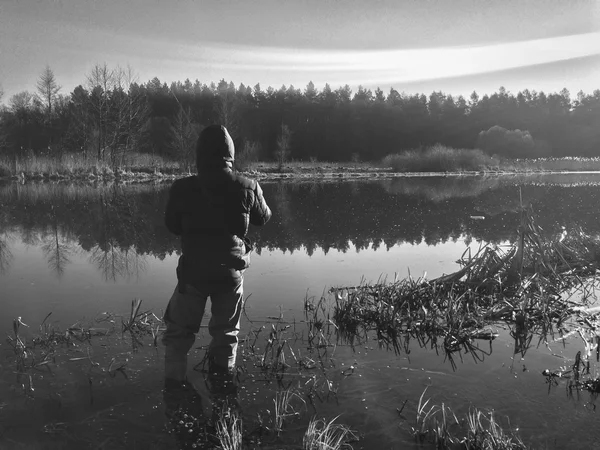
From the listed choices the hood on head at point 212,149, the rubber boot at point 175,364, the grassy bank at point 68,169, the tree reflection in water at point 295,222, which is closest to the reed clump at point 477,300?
the tree reflection in water at point 295,222

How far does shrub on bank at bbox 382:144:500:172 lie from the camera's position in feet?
144

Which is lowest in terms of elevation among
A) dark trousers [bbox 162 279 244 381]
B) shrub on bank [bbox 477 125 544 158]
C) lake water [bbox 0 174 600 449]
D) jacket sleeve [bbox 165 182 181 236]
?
lake water [bbox 0 174 600 449]

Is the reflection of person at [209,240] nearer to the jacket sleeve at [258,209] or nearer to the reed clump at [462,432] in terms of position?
the jacket sleeve at [258,209]

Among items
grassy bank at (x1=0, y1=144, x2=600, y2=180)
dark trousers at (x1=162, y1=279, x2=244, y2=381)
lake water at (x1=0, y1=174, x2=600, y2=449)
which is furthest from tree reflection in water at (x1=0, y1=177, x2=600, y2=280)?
grassy bank at (x1=0, y1=144, x2=600, y2=180)

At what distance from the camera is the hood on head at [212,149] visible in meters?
3.72

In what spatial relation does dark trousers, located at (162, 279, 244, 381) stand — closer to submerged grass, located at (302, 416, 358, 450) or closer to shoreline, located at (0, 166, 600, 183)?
submerged grass, located at (302, 416, 358, 450)

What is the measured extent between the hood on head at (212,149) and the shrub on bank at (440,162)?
4170 centimetres

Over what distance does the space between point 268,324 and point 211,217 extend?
192cm

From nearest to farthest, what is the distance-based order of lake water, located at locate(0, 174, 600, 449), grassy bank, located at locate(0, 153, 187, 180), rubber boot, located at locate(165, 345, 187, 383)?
1. lake water, located at locate(0, 174, 600, 449)
2. rubber boot, located at locate(165, 345, 187, 383)
3. grassy bank, located at locate(0, 153, 187, 180)

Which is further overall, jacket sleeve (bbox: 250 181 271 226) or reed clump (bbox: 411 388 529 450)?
jacket sleeve (bbox: 250 181 271 226)

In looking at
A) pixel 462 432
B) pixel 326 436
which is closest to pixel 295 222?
pixel 462 432

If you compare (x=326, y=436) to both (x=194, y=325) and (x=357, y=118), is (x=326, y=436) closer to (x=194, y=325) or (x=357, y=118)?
(x=194, y=325)

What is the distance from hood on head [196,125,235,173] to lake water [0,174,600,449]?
1.75 metres

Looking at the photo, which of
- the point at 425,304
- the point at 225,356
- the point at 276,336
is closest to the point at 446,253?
the point at 425,304
